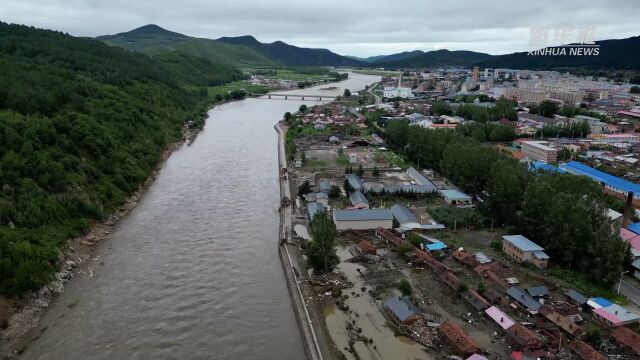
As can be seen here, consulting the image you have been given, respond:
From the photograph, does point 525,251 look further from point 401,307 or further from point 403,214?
point 401,307

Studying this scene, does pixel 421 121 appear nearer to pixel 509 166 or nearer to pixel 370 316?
pixel 509 166

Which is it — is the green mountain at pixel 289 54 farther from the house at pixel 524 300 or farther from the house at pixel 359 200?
the house at pixel 524 300

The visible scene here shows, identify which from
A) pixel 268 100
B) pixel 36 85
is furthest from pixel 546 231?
pixel 268 100

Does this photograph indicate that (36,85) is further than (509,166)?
Yes

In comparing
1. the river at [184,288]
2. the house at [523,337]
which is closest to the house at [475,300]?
the house at [523,337]

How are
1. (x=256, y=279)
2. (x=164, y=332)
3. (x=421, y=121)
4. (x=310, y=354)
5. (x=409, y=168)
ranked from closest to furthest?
(x=310, y=354) → (x=164, y=332) → (x=256, y=279) → (x=409, y=168) → (x=421, y=121)

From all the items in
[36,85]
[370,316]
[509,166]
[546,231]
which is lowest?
[370,316]
